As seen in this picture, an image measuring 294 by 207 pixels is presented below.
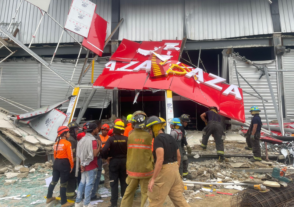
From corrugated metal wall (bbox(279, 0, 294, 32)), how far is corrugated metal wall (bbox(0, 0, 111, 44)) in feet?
28.2

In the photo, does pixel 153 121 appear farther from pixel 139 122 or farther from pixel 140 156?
pixel 140 156

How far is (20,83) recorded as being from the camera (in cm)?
1053

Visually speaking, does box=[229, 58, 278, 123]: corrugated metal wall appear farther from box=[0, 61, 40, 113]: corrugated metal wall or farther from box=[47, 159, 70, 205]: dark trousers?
box=[0, 61, 40, 113]: corrugated metal wall

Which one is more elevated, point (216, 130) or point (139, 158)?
point (216, 130)

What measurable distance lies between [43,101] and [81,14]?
478 centimetres

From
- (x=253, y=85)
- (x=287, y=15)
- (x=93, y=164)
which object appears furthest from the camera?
(x=287, y=15)

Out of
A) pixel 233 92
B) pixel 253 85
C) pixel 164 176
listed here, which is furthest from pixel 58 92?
pixel 253 85

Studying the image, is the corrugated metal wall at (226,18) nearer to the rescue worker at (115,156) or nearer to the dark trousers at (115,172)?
the rescue worker at (115,156)

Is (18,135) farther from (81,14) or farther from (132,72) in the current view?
(81,14)

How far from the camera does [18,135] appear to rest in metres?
6.84

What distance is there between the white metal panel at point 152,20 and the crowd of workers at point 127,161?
279 inches

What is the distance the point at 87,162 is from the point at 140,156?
1074 millimetres

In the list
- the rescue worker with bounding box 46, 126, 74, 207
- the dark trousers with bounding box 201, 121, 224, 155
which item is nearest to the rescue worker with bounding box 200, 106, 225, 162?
the dark trousers with bounding box 201, 121, 224, 155

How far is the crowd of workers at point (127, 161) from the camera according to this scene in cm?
306
